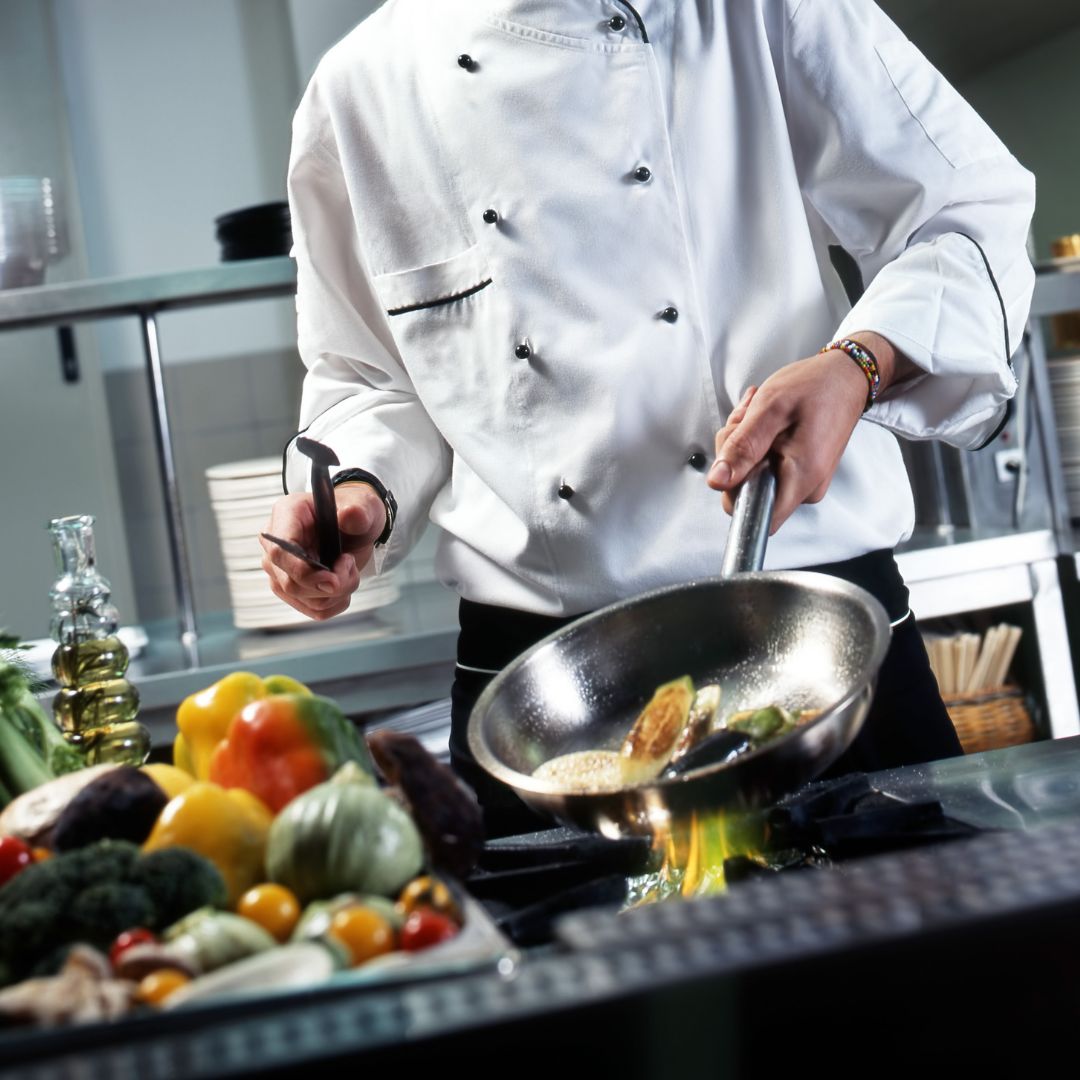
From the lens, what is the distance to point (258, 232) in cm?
244

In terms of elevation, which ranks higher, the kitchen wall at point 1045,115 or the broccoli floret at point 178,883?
the kitchen wall at point 1045,115

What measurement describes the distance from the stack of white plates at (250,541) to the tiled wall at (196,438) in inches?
33.6

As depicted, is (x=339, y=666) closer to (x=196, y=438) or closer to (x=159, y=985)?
(x=196, y=438)

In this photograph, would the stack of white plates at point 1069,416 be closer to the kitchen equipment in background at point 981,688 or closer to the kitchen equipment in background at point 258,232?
the kitchen equipment in background at point 981,688

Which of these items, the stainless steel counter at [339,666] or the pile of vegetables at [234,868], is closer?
the pile of vegetables at [234,868]

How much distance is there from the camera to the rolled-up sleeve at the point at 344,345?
1376 millimetres

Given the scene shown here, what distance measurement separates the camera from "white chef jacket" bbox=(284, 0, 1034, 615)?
120 cm

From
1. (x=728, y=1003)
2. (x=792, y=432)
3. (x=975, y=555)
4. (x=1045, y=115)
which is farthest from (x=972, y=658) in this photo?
(x=728, y=1003)

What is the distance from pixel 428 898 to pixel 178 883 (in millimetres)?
108

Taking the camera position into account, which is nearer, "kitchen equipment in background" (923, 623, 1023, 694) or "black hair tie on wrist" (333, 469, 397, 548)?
"black hair tie on wrist" (333, 469, 397, 548)

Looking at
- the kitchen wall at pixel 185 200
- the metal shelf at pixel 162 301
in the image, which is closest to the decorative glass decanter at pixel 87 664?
the metal shelf at pixel 162 301

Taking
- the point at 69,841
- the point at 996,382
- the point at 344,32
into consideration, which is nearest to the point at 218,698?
the point at 69,841

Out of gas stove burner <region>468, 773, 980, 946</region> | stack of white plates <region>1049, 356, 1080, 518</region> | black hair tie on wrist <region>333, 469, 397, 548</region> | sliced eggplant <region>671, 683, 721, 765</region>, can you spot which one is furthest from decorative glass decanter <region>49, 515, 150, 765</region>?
stack of white plates <region>1049, 356, 1080, 518</region>

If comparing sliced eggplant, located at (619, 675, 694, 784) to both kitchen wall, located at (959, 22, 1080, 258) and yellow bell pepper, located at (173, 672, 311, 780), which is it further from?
kitchen wall, located at (959, 22, 1080, 258)
